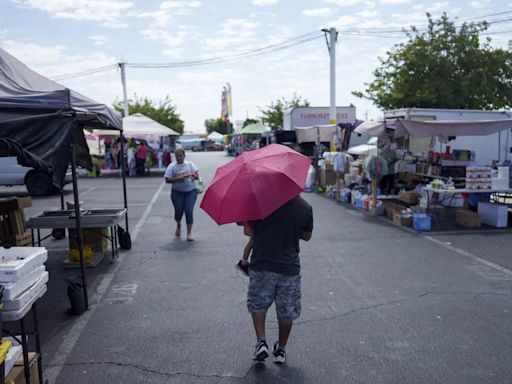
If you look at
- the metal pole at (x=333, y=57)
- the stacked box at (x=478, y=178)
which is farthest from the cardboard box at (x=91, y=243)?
the metal pole at (x=333, y=57)

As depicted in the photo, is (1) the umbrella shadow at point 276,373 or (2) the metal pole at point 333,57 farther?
(2) the metal pole at point 333,57

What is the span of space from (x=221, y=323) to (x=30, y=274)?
2.24 meters

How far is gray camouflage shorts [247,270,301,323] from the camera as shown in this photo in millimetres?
3959

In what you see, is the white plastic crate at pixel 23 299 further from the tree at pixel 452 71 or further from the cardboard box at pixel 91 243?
the tree at pixel 452 71

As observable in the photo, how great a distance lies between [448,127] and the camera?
10.7 metres

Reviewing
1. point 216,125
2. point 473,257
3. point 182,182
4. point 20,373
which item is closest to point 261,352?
point 20,373

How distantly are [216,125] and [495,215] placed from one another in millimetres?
103359

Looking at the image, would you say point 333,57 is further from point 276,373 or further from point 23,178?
point 276,373

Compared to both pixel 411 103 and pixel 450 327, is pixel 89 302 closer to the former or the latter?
pixel 450 327

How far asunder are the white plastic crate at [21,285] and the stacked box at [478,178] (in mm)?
9235

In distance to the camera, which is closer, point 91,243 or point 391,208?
point 91,243

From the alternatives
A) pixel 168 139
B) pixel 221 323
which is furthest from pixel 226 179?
pixel 168 139

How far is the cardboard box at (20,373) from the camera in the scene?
3338 millimetres

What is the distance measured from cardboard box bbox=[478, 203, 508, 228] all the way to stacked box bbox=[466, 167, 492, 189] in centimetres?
46
